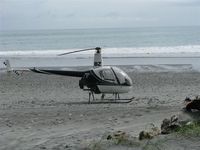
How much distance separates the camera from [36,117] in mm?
12664

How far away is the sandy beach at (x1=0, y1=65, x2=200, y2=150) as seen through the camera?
9711 mm

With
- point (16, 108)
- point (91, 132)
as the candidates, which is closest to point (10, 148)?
point (91, 132)

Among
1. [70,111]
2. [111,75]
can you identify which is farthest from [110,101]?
[70,111]

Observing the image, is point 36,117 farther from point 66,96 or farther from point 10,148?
point 66,96

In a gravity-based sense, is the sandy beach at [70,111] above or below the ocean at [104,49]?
below

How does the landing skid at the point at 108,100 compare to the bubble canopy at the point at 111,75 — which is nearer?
the bubble canopy at the point at 111,75

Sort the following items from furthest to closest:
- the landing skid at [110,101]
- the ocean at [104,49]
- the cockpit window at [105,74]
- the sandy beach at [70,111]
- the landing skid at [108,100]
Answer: the ocean at [104,49], the landing skid at [108,100], the landing skid at [110,101], the cockpit window at [105,74], the sandy beach at [70,111]

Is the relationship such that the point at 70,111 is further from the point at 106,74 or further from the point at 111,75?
the point at 111,75

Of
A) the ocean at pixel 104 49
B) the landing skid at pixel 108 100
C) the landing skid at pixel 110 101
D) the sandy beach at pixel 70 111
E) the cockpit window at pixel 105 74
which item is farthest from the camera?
the ocean at pixel 104 49

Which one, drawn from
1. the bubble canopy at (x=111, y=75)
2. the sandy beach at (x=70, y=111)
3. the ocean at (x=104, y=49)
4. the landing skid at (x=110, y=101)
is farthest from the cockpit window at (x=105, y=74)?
the ocean at (x=104, y=49)

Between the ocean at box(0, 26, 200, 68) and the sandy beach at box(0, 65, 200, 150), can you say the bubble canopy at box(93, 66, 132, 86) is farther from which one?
the ocean at box(0, 26, 200, 68)

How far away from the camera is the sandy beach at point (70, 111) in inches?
382

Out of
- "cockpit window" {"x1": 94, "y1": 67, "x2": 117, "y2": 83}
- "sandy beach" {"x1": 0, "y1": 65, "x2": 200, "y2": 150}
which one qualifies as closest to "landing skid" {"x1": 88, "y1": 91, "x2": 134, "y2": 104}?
"sandy beach" {"x1": 0, "y1": 65, "x2": 200, "y2": 150}

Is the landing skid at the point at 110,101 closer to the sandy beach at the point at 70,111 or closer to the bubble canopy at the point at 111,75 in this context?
the sandy beach at the point at 70,111
